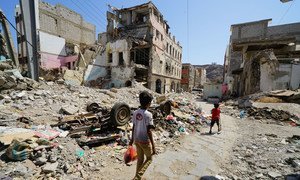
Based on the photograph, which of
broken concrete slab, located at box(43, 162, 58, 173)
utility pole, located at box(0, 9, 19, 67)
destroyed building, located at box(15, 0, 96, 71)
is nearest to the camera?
broken concrete slab, located at box(43, 162, 58, 173)

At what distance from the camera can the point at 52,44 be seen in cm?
2230

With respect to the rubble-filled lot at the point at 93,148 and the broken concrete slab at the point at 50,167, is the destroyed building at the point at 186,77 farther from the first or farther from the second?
the broken concrete slab at the point at 50,167

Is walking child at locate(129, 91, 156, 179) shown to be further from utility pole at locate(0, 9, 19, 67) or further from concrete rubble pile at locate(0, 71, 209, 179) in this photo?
utility pole at locate(0, 9, 19, 67)

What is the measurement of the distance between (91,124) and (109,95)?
8197 mm

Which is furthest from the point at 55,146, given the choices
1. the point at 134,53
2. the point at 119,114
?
the point at 134,53

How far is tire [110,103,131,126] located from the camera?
17.2 feet

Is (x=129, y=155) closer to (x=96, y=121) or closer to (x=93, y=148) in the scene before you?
(x=93, y=148)

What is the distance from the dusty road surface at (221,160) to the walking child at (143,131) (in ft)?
2.41

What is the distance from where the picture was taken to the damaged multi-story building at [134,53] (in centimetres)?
2186

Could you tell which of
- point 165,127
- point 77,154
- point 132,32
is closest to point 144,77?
point 132,32

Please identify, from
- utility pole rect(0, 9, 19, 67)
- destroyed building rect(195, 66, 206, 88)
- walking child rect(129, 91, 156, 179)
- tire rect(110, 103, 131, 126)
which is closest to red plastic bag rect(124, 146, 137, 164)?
walking child rect(129, 91, 156, 179)

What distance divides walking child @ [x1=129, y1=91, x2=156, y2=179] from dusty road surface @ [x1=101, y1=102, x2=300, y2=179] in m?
0.74

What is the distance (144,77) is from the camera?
2414cm

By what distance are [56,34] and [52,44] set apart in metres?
2.89
